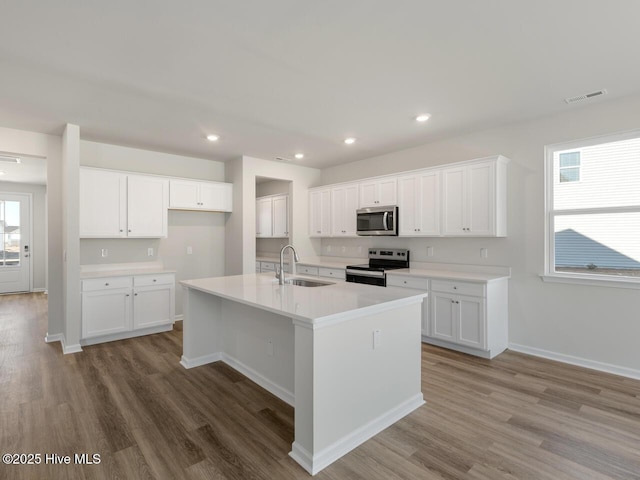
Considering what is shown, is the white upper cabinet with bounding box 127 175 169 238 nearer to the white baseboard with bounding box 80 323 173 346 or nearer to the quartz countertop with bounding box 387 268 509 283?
the white baseboard with bounding box 80 323 173 346

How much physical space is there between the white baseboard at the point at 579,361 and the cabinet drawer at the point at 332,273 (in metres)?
2.33

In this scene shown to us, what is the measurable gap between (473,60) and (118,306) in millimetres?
4642

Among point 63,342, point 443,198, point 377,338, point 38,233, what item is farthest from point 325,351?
point 38,233

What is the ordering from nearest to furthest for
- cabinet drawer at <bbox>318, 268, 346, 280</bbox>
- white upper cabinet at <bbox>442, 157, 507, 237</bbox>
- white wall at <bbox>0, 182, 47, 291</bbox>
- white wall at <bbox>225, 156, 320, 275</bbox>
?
white upper cabinet at <bbox>442, 157, 507, 237</bbox> < cabinet drawer at <bbox>318, 268, 346, 280</bbox> < white wall at <bbox>225, 156, 320, 275</bbox> < white wall at <bbox>0, 182, 47, 291</bbox>

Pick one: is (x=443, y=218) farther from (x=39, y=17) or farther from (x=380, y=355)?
(x=39, y=17)

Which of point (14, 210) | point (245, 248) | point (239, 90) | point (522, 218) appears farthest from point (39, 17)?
point (14, 210)

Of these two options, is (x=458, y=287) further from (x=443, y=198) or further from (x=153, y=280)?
(x=153, y=280)

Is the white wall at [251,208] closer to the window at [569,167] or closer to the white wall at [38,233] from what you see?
the window at [569,167]

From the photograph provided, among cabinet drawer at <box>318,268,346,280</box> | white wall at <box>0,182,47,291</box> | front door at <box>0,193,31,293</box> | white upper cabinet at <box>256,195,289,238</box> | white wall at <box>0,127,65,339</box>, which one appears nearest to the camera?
white wall at <box>0,127,65,339</box>

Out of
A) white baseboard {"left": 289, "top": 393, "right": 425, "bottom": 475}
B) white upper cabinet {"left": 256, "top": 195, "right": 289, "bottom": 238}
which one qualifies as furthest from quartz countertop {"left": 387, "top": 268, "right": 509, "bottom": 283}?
white upper cabinet {"left": 256, "top": 195, "right": 289, "bottom": 238}

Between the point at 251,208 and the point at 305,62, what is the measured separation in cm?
317

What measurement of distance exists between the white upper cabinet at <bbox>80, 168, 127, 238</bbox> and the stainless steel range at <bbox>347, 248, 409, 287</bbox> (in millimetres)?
3178

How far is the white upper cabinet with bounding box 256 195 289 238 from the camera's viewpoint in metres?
6.36

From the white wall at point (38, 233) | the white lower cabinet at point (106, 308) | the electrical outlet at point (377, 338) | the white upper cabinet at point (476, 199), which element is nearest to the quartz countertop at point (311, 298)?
the electrical outlet at point (377, 338)
